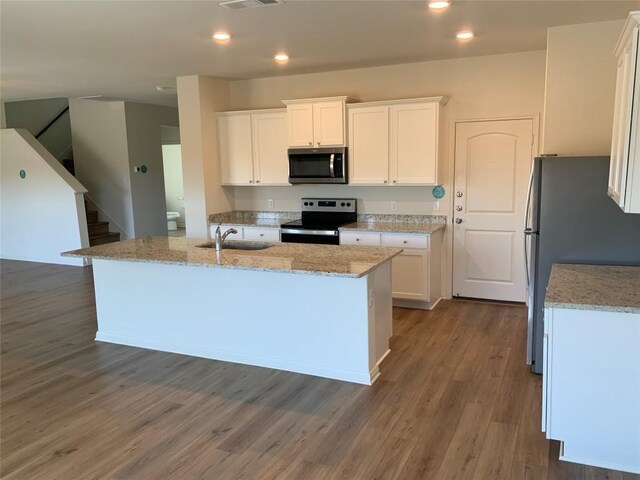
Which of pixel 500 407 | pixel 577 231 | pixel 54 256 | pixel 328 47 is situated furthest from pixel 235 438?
pixel 54 256

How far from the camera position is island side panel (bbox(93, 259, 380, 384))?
3436 millimetres

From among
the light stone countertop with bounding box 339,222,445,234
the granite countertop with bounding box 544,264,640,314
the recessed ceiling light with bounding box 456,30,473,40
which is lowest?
the granite countertop with bounding box 544,264,640,314

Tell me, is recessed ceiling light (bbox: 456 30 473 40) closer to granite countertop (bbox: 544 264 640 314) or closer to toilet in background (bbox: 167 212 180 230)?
granite countertop (bbox: 544 264 640 314)

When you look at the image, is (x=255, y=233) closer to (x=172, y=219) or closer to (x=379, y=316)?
(x=379, y=316)

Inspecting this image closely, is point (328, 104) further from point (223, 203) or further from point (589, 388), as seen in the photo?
point (589, 388)

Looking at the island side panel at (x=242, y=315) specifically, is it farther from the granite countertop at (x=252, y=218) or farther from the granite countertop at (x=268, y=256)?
the granite countertop at (x=252, y=218)

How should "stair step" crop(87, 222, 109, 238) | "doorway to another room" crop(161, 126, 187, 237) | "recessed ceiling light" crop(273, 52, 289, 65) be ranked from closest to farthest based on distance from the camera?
"recessed ceiling light" crop(273, 52, 289, 65), "stair step" crop(87, 222, 109, 238), "doorway to another room" crop(161, 126, 187, 237)

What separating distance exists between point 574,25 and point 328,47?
204 centimetres

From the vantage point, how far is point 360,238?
17.2ft

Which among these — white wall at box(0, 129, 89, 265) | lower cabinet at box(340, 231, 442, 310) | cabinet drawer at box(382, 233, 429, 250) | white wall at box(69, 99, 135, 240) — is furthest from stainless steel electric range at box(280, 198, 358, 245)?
white wall at box(69, 99, 135, 240)

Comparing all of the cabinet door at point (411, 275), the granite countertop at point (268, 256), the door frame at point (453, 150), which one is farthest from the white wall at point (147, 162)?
the door frame at point (453, 150)

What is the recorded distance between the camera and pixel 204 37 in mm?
4109

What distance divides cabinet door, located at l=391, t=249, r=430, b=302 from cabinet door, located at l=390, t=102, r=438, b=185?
787 millimetres

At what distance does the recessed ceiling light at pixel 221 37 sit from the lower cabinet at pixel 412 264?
223 cm
